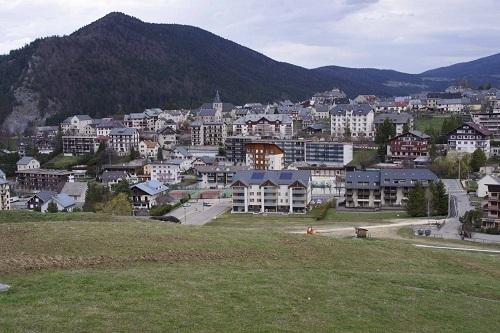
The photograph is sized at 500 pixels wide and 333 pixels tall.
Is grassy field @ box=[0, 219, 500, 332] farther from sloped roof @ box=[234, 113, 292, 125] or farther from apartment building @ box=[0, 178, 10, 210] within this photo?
sloped roof @ box=[234, 113, 292, 125]

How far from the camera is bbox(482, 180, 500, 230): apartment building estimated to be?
38.3 meters

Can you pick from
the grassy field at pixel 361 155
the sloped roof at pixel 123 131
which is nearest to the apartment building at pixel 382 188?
the grassy field at pixel 361 155

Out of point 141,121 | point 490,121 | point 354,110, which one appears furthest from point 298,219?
point 141,121

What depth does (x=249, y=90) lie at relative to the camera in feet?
607

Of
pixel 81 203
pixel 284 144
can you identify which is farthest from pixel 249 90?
pixel 81 203

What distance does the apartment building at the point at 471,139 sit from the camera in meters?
68.4

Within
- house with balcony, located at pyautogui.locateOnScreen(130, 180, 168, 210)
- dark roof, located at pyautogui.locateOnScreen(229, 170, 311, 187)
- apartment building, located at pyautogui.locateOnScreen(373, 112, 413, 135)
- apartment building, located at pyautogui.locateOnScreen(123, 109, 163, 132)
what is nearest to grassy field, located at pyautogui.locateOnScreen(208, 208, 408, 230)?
dark roof, located at pyautogui.locateOnScreen(229, 170, 311, 187)

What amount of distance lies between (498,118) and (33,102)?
11471 cm

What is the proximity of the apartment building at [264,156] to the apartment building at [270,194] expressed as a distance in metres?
19.1

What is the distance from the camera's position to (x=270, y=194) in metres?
54.4

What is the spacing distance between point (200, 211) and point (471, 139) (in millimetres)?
36188

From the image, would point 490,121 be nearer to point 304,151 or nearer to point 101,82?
point 304,151

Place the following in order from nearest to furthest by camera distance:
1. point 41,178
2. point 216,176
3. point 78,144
A: point 216,176, point 41,178, point 78,144

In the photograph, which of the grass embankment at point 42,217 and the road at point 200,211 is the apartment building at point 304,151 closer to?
the road at point 200,211
